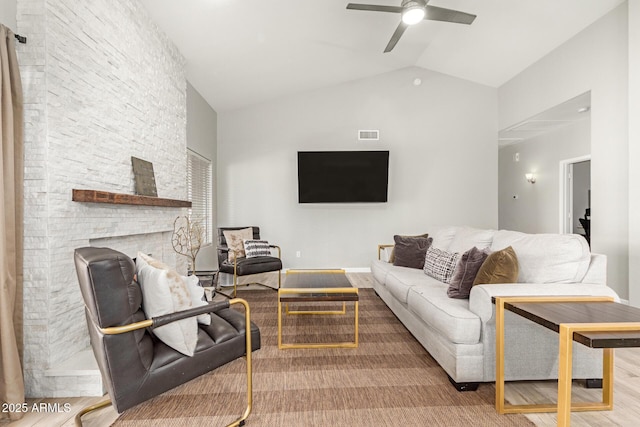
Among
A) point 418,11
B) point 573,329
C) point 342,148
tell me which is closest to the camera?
point 573,329

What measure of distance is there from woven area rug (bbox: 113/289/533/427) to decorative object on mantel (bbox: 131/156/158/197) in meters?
1.85

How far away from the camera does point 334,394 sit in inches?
88.6

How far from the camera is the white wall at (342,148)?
666cm

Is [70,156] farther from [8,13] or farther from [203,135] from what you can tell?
[203,135]

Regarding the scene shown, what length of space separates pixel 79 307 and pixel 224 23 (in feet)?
10.4

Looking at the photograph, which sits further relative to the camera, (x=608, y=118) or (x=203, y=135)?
(x=203, y=135)

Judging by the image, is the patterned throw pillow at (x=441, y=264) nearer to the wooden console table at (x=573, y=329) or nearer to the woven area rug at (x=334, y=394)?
the woven area rug at (x=334, y=394)

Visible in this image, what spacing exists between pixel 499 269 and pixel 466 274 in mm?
266

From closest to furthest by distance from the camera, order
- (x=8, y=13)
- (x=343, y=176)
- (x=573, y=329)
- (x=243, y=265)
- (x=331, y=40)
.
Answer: (x=573, y=329)
(x=8, y=13)
(x=243, y=265)
(x=331, y=40)
(x=343, y=176)

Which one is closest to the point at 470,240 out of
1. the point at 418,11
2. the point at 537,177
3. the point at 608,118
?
the point at 418,11

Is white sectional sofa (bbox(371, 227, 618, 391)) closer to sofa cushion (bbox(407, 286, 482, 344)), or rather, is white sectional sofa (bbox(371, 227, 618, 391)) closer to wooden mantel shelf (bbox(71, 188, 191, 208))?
sofa cushion (bbox(407, 286, 482, 344))

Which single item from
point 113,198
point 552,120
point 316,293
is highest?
point 552,120

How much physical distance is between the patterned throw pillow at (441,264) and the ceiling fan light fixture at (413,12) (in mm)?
2490

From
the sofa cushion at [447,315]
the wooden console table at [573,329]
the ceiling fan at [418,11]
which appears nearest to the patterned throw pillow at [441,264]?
the sofa cushion at [447,315]
